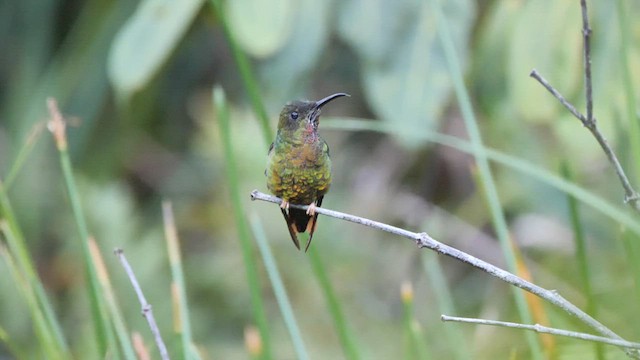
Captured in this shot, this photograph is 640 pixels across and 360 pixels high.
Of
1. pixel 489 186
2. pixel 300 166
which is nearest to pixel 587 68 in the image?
pixel 489 186

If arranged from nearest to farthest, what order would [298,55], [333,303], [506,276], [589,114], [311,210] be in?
[506,276] < [589,114] < [311,210] < [333,303] < [298,55]

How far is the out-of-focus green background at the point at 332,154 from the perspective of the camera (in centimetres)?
218

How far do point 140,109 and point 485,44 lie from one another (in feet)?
5.83

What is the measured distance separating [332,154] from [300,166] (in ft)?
8.06

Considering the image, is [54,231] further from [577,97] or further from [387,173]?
[577,97]

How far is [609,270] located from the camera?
3100 millimetres

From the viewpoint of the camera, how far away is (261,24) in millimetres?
2064

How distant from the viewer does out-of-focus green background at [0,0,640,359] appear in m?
2.18

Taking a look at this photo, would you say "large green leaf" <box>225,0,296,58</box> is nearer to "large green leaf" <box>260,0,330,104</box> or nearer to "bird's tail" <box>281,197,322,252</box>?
"large green leaf" <box>260,0,330,104</box>

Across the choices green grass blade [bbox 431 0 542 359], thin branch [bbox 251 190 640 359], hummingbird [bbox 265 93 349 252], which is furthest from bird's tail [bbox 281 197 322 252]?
thin branch [bbox 251 190 640 359]

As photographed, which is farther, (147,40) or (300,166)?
(147,40)

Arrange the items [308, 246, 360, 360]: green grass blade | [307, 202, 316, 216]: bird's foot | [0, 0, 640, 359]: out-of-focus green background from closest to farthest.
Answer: [307, 202, 316, 216]: bird's foot → [308, 246, 360, 360]: green grass blade → [0, 0, 640, 359]: out-of-focus green background

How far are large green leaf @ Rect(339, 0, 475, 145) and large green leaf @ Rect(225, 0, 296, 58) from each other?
208 millimetres

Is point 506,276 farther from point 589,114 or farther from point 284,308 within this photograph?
point 284,308
